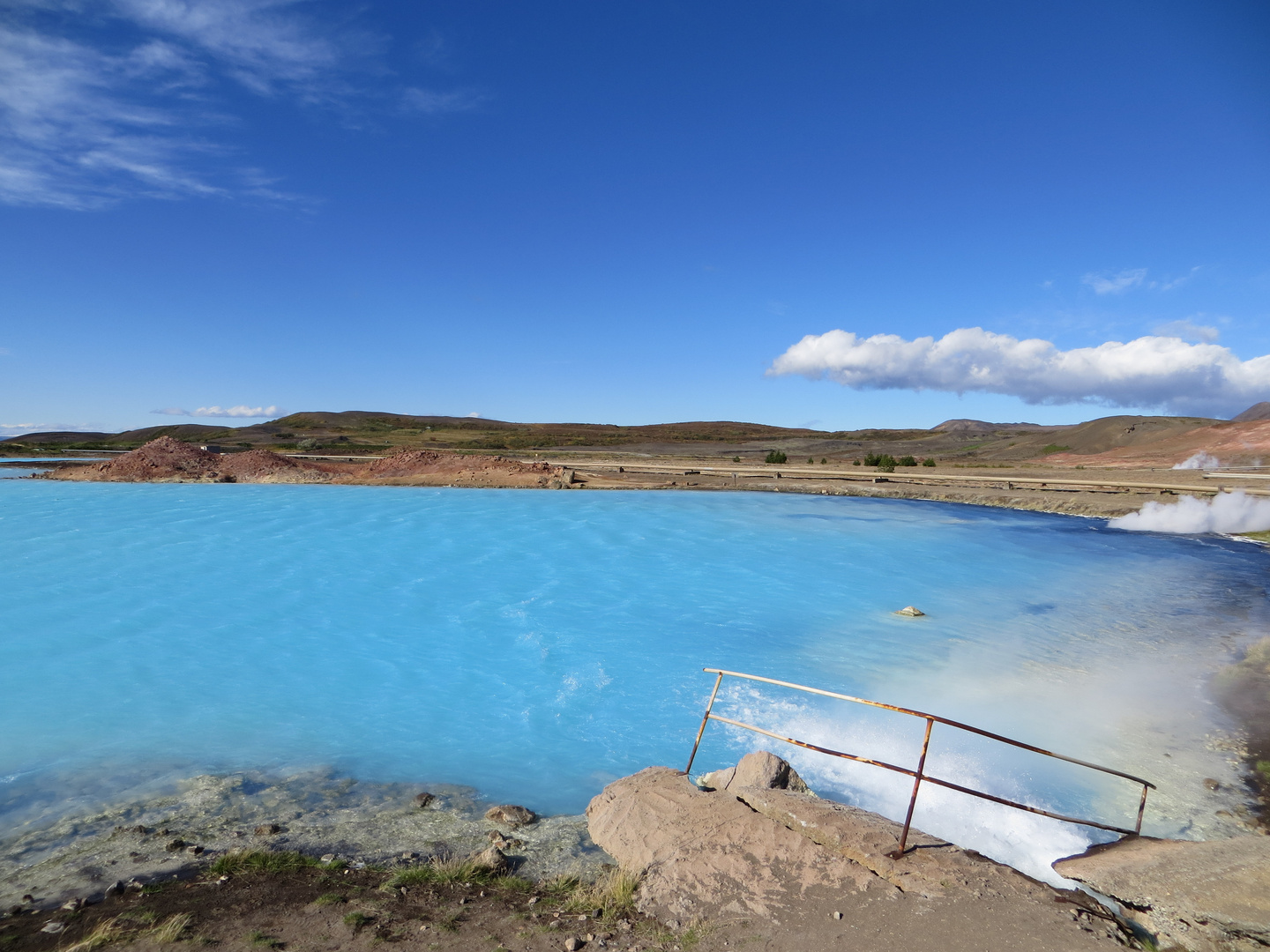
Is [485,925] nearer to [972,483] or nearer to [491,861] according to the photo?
[491,861]

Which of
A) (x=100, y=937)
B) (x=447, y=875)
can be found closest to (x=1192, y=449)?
(x=447, y=875)

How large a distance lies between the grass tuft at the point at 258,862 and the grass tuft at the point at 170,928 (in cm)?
71

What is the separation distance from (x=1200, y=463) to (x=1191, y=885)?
49705 millimetres

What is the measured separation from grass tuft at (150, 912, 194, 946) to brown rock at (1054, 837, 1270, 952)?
5.95 metres

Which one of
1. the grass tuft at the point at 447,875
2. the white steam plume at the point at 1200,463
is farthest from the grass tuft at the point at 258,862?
the white steam plume at the point at 1200,463

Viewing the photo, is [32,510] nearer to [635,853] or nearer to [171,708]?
[171,708]

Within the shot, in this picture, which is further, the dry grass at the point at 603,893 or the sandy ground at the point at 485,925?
the dry grass at the point at 603,893

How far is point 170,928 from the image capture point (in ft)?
12.9

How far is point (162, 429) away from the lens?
3829 inches

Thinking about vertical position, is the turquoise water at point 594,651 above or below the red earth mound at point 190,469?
below

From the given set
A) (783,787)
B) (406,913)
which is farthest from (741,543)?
(406,913)

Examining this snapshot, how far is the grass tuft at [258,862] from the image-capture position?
15.8ft

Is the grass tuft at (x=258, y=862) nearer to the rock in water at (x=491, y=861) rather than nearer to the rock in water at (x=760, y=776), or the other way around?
the rock in water at (x=491, y=861)

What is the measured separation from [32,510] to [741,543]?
28.8 m
